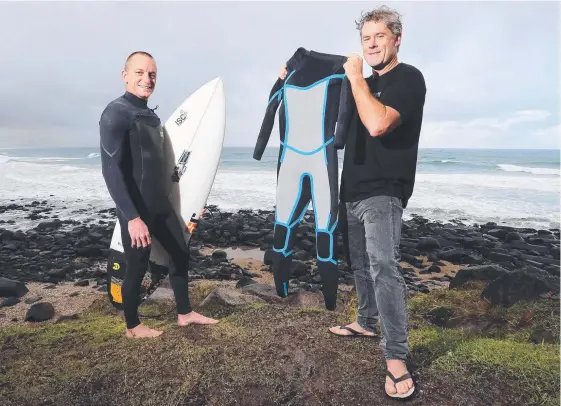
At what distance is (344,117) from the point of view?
331cm

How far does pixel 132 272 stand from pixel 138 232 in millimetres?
445

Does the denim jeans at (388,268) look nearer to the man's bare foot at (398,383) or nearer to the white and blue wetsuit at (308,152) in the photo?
the man's bare foot at (398,383)

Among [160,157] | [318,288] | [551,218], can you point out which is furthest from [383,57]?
[551,218]

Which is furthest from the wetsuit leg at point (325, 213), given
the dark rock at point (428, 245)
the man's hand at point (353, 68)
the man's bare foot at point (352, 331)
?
the dark rock at point (428, 245)

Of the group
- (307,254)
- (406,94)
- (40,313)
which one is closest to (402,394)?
(406,94)

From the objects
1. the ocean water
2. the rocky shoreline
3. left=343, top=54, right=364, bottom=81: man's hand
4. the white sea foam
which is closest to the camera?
left=343, top=54, right=364, bottom=81: man's hand

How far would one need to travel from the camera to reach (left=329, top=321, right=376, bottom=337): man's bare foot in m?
3.67

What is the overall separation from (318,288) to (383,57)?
202 inches

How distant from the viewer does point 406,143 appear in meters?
2.88

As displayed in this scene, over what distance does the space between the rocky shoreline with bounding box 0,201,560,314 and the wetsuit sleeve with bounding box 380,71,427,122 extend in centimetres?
322

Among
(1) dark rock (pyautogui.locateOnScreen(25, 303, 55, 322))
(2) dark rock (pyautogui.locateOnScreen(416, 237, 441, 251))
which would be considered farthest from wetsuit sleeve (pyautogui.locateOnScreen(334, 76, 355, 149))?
(2) dark rock (pyautogui.locateOnScreen(416, 237, 441, 251))

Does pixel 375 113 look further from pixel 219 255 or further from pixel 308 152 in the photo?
pixel 219 255

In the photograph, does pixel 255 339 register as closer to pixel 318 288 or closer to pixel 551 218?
pixel 318 288

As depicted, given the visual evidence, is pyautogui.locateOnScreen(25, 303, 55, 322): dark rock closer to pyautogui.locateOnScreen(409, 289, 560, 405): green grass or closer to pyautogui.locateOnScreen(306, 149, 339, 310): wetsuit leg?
pyautogui.locateOnScreen(306, 149, 339, 310): wetsuit leg
